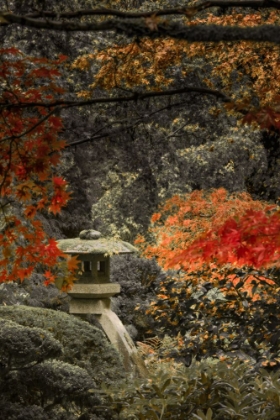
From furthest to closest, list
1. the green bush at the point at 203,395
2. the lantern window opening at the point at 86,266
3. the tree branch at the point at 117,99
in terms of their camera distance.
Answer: the lantern window opening at the point at 86,266, the green bush at the point at 203,395, the tree branch at the point at 117,99

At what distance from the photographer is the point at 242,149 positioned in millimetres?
10602

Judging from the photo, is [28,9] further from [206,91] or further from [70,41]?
[206,91]

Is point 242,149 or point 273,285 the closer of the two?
point 273,285

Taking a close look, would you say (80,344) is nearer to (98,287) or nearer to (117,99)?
(98,287)

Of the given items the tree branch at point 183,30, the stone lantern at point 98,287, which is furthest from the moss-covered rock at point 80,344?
the tree branch at point 183,30

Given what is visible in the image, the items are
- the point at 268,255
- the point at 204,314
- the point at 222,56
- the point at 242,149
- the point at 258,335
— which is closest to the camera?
the point at 268,255

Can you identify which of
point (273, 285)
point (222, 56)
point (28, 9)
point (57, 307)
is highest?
point (28, 9)

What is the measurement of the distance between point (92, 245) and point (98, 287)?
2.00ft

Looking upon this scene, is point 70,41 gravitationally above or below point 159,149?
above

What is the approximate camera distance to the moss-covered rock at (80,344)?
7609mm

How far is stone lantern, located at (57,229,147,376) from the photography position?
1033 cm

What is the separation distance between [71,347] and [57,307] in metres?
3.60

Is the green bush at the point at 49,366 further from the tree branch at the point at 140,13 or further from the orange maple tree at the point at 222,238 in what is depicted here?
the tree branch at the point at 140,13

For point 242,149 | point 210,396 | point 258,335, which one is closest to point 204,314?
point 258,335
